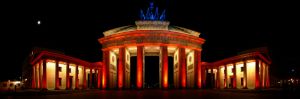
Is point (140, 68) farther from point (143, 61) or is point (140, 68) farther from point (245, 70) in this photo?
point (245, 70)

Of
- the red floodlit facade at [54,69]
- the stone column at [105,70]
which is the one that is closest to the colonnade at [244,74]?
the stone column at [105,70]

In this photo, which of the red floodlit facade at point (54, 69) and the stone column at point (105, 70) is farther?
the stone column at point (105, 70)

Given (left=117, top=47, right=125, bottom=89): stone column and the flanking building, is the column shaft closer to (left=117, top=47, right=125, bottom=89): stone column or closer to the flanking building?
the flanking building

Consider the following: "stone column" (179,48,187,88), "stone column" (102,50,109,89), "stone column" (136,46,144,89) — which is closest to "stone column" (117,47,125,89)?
"stone column" (136,46,144,89)

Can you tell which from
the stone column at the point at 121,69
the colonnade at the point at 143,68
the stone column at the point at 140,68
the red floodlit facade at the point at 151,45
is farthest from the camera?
the stone column at the point at 121,69

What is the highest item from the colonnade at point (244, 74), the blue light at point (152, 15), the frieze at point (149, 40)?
the blue light at point (152, 15)

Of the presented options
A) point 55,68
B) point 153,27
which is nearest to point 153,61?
point 153,27

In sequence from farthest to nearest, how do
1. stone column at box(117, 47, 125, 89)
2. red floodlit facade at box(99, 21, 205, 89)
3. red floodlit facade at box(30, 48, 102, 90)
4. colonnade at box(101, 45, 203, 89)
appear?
stone column at box(117, 47, 125, 89) < colonnade at box(101, 45, 203, 89) < red floodlit facade at box(99, 21, 205, 89) < red floodlit facade at box(30, 48, 102, 90)

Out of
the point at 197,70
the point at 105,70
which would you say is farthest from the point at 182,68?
the point at 105,70

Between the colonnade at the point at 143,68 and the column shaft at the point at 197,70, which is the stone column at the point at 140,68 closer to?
the colonnade at the point at 143,68

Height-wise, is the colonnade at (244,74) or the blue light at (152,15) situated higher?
the blue light at (152,15)

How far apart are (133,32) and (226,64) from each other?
16456mm

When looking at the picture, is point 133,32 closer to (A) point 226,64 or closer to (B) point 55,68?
(B) point 55,68

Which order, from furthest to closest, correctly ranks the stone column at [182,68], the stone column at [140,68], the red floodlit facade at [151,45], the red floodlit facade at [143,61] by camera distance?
the stone column at [182,68], the red floodlit facade at [151,45], the stone column at [140,68], the red floodlit facade at [143,61]
